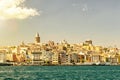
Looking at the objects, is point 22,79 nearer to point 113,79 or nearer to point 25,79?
point 25,79

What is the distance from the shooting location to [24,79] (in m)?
65.3

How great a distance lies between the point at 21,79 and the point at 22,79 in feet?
0.53

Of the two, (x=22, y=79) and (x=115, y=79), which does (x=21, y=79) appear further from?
(x=115, y=79)

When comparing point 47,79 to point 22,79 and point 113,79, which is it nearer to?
point 22,79

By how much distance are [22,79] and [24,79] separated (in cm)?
31

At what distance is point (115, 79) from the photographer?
217 feet

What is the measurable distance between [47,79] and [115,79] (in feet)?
35.3

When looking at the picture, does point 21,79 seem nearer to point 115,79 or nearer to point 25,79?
point 25,79

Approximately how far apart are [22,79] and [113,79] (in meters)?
14.2

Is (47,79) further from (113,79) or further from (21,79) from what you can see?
(113,79)

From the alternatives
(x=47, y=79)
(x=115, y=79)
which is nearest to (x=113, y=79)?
(x=115, y=79)

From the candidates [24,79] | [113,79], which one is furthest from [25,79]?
[113,79]

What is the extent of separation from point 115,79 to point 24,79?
560 inches

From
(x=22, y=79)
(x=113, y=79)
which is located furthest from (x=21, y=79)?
(x=113, y=79)
